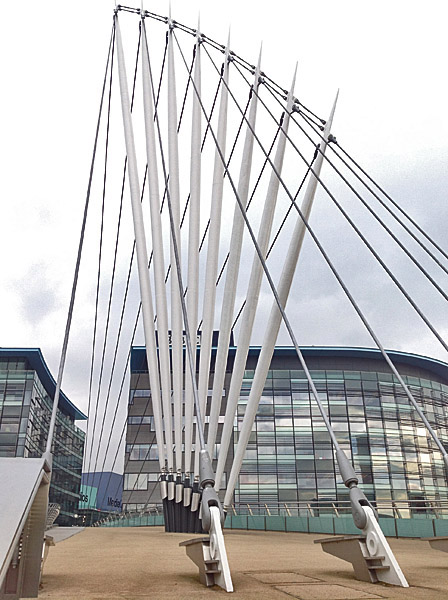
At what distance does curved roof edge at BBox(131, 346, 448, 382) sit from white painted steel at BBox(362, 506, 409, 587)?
168 ft

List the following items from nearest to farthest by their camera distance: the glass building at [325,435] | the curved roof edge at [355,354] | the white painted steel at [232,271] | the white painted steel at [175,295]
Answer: the white painted steel at [232,271]
the white painted steel at [175,295]
the glass building at [325,435]
the curved roof edge at [355,354]

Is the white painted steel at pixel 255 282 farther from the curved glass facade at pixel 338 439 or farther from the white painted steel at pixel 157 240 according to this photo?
the curved glass facade at pixel 338 439

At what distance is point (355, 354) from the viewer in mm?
60906

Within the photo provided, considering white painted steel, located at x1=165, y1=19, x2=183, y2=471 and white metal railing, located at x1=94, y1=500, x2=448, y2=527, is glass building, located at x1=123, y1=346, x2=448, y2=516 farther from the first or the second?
white painted steel, located at x1=165, y1=19, x2=183, y2=471

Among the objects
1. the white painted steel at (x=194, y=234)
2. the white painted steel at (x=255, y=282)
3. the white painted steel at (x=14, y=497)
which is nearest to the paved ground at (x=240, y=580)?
the white painted steel at (x=14, y=497)

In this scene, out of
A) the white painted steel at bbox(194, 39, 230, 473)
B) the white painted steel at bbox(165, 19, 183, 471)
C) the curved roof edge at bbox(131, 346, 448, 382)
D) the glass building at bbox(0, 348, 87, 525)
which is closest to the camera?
the white painted steel at bbox(194, 39, 230, 473)

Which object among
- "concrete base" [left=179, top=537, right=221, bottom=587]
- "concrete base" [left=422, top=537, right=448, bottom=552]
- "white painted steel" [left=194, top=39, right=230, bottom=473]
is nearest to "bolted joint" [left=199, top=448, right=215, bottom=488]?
"concrete base" [left=179, top=537, right=221, bottom=587]

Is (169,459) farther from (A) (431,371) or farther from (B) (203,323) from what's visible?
(A) (431,371)

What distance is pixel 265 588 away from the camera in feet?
22.2

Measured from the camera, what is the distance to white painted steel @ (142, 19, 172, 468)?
74.1ft

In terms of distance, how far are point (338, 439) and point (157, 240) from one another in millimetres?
38396

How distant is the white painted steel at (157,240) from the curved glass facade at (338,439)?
114 ft

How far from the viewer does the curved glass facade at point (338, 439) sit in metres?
55.2

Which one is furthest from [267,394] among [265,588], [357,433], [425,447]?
[265,588]
